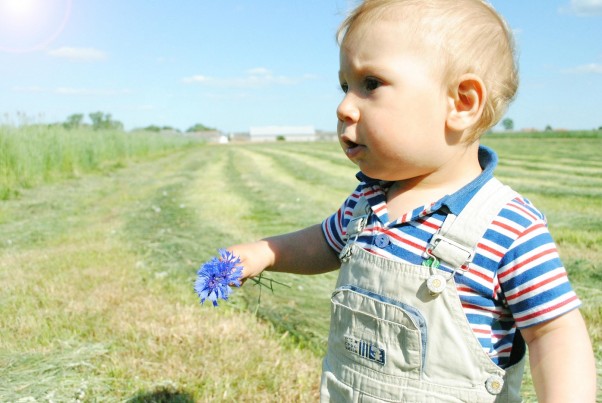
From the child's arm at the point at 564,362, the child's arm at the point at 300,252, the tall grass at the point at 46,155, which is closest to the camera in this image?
the child's arm at the point at 564,362

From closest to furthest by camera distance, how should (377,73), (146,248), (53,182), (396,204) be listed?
(377,73) → (396,204) → (146,248) → (53,182)

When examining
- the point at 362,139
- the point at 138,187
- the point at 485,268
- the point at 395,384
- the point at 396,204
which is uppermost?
the point at 362,139

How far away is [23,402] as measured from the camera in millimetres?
2258

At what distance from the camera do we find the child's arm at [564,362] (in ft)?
4.05

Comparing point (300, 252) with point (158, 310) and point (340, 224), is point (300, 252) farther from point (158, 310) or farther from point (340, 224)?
point (158, 310)

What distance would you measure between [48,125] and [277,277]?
11823 mm

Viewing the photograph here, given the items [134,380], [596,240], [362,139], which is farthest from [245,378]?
[596,240]

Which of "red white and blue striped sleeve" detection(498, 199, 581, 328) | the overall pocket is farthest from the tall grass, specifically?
"red white and blue striped sleeve" detection(498, 199, 581, 328)

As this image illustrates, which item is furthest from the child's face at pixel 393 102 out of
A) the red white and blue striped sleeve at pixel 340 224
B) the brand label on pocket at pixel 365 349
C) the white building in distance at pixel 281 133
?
the white building in distance at pixel 281 133

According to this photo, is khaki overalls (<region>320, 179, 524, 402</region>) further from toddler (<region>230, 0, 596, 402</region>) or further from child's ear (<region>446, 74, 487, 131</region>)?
child's ear (<region>446, 74, 487, 131</region>)

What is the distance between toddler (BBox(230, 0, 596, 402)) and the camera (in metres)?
1.30

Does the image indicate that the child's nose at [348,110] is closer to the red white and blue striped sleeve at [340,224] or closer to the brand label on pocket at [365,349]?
the red white and blue striped sleeve at [340,224]

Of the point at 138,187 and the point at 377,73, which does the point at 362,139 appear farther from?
the point at 138,187

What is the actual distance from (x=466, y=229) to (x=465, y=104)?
31cm
